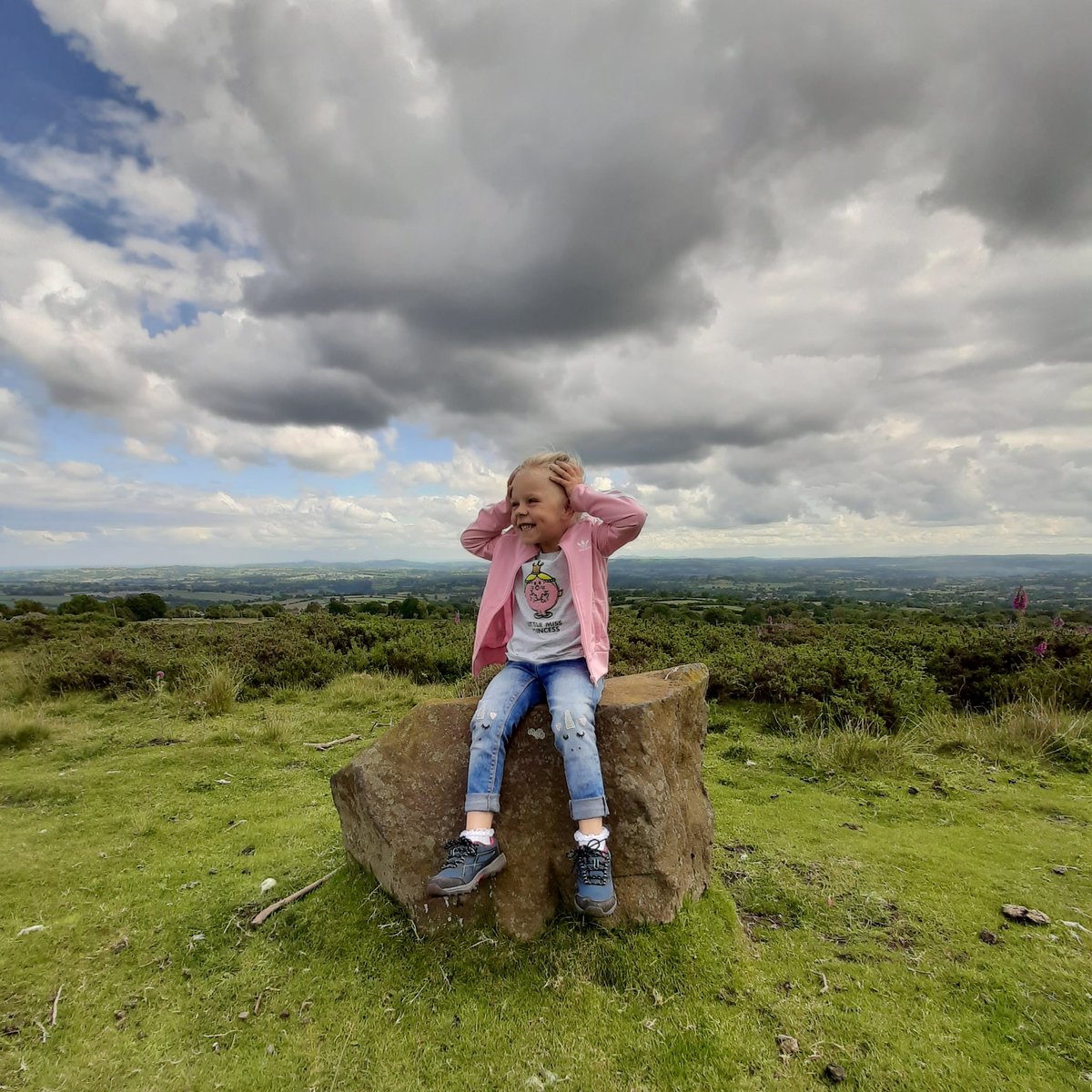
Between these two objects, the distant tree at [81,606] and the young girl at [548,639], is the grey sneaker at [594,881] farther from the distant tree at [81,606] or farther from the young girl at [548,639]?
the distant tree at [81,606]

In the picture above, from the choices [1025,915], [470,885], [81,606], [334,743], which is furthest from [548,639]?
[81,606]

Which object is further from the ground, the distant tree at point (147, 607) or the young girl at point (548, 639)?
the young girl at point (548, 639)

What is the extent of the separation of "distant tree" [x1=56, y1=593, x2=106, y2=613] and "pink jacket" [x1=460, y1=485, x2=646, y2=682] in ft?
86.7

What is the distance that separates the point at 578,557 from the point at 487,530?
889 millimetres

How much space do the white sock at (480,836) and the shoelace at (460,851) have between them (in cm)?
2

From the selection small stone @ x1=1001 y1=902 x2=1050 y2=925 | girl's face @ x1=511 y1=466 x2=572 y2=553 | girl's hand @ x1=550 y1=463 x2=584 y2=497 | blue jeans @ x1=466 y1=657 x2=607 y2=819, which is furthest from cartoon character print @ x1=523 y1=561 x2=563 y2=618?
small stone @ x1=1001 y1=902 x2=1050 y2=925

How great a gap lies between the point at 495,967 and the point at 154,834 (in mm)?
3648

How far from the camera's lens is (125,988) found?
10.8 feet

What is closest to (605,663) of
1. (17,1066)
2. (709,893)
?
(709,893)

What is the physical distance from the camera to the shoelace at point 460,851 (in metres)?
3.38

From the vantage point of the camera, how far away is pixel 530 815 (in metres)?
3.74

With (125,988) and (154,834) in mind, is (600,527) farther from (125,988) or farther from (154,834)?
(154,834)

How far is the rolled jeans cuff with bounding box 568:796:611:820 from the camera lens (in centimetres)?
343

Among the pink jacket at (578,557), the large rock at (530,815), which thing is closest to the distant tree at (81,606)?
the pink jacket at (578,557)
